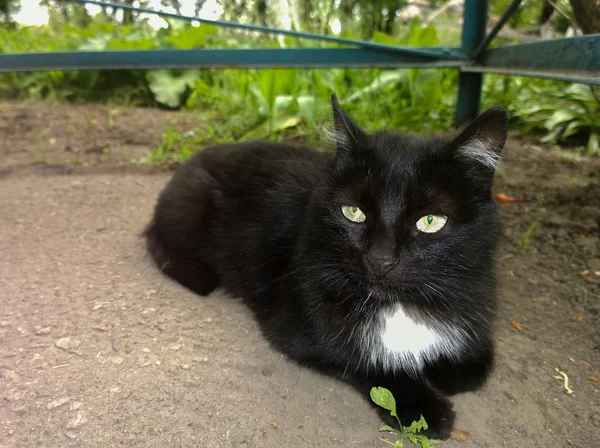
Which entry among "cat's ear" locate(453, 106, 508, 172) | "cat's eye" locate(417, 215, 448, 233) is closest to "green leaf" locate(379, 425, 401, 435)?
"cat's eye" locate(417, 215, 448, 233)

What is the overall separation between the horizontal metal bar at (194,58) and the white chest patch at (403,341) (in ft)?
8.39

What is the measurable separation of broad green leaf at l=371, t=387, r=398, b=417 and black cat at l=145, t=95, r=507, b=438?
0.28 feet

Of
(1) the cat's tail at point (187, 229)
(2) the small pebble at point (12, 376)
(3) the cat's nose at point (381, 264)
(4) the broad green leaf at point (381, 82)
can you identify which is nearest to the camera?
(3) the cat's nose at point (381, 264)

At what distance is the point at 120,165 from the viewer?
13.9 feet

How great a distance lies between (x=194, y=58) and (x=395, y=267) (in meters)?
2.82

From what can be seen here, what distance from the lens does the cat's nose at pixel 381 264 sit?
157 cm

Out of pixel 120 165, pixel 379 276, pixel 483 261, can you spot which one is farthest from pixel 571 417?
pixel 120 165

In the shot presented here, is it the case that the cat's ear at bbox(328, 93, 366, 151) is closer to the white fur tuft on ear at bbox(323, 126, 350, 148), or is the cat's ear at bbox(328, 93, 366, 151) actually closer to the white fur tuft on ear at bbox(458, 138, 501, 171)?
the white fur tuft on ear at bbox(323, 126, 350, 148)

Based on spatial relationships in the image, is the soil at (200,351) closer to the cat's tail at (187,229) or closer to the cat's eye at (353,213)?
the cat's tail at (187,229)

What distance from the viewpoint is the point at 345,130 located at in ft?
6.07

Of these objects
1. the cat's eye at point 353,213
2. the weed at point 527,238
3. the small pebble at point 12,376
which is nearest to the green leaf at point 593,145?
the weed at point 527,238

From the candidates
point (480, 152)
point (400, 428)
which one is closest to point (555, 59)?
point (480, 152)

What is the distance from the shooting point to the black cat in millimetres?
1654

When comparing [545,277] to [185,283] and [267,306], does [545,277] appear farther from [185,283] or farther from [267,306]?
[185,283]
